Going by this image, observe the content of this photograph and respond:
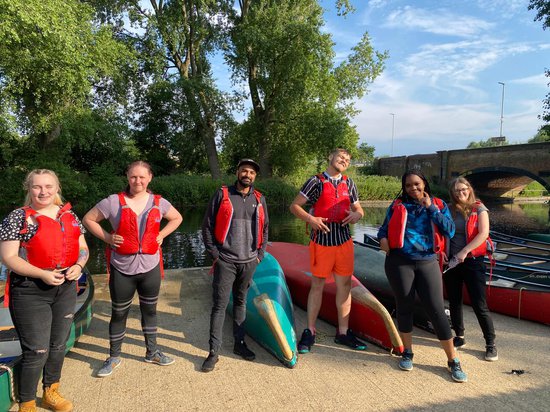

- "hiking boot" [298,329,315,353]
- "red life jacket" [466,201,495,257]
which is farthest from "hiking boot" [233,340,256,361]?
"red life jacket" [466,201,495,257]

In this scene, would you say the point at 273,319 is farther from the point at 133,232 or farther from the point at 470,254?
the point at 470,254

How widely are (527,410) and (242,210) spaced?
253cm

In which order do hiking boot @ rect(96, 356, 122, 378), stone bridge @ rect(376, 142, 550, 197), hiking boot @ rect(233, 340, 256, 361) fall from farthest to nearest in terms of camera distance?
stone bridge @ rect(376, 142, 550, 197) → hiking boot @ rect(233, 340, 256, 361) → hiking boot @ rect(96, 356, 122, 378)

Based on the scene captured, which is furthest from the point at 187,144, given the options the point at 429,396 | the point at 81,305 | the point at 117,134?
the point at 429,396

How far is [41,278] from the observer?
2332mm

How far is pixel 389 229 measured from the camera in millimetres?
3107

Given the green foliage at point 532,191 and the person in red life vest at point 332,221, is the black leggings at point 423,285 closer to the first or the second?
the person in red life vest at point 332,221

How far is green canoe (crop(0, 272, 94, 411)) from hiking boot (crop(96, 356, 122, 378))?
15.9 inches

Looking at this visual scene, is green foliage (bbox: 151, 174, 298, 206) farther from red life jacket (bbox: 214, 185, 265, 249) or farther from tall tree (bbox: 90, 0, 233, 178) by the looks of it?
red life jacket (bbox: 214, 185, 265, 249)

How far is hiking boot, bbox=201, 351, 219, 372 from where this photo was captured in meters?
3.08

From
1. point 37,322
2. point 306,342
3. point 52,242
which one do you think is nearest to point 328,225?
point 306,342

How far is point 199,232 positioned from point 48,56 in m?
7.57

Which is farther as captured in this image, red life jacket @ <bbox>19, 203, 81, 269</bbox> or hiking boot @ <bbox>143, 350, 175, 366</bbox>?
hiking boot @ <bbox>143, 350, 175, 366</bbox>

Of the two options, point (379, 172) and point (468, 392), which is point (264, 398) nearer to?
point (468, 392)
